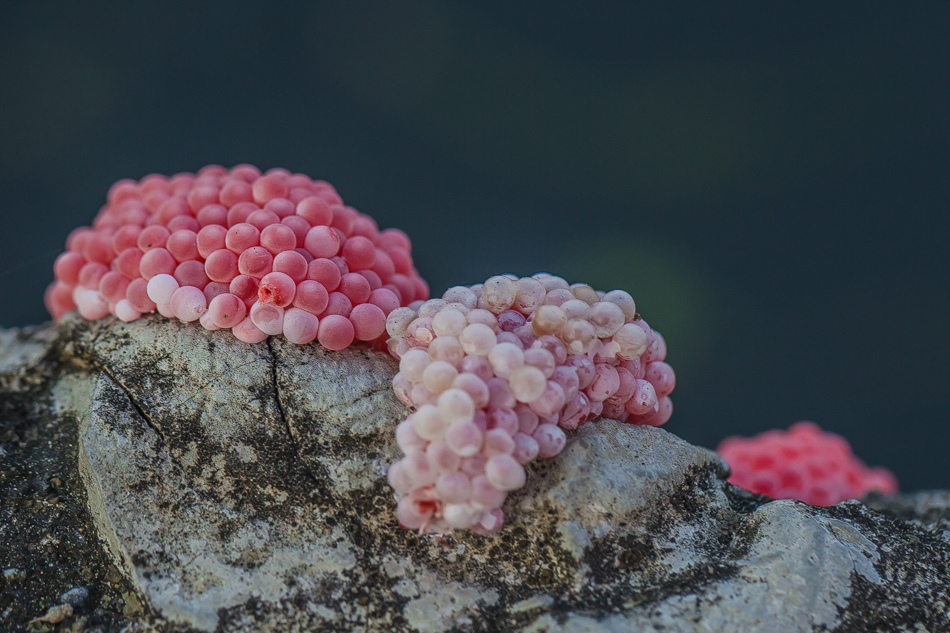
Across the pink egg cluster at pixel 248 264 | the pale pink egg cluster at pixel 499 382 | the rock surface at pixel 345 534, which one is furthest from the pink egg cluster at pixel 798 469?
the pink egg cluster at pixel 248 264

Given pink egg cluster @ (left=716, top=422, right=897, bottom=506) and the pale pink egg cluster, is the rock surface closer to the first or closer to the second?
the pale pink egg cluster

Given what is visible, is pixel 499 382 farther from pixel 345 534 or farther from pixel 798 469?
pixel 798 469

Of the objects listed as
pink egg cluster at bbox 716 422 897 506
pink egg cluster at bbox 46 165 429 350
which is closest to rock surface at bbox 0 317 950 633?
pink egg cluster at bbox 46 165 429 350

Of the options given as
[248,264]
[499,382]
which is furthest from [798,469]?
[248,264]

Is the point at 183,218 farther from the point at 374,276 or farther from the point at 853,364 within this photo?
the point at 853,364

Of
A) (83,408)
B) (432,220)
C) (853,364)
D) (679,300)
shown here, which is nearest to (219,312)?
(83,408)

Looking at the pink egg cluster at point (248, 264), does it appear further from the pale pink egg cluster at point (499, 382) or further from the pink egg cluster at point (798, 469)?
the pink egg cluster at point (798, 469)
